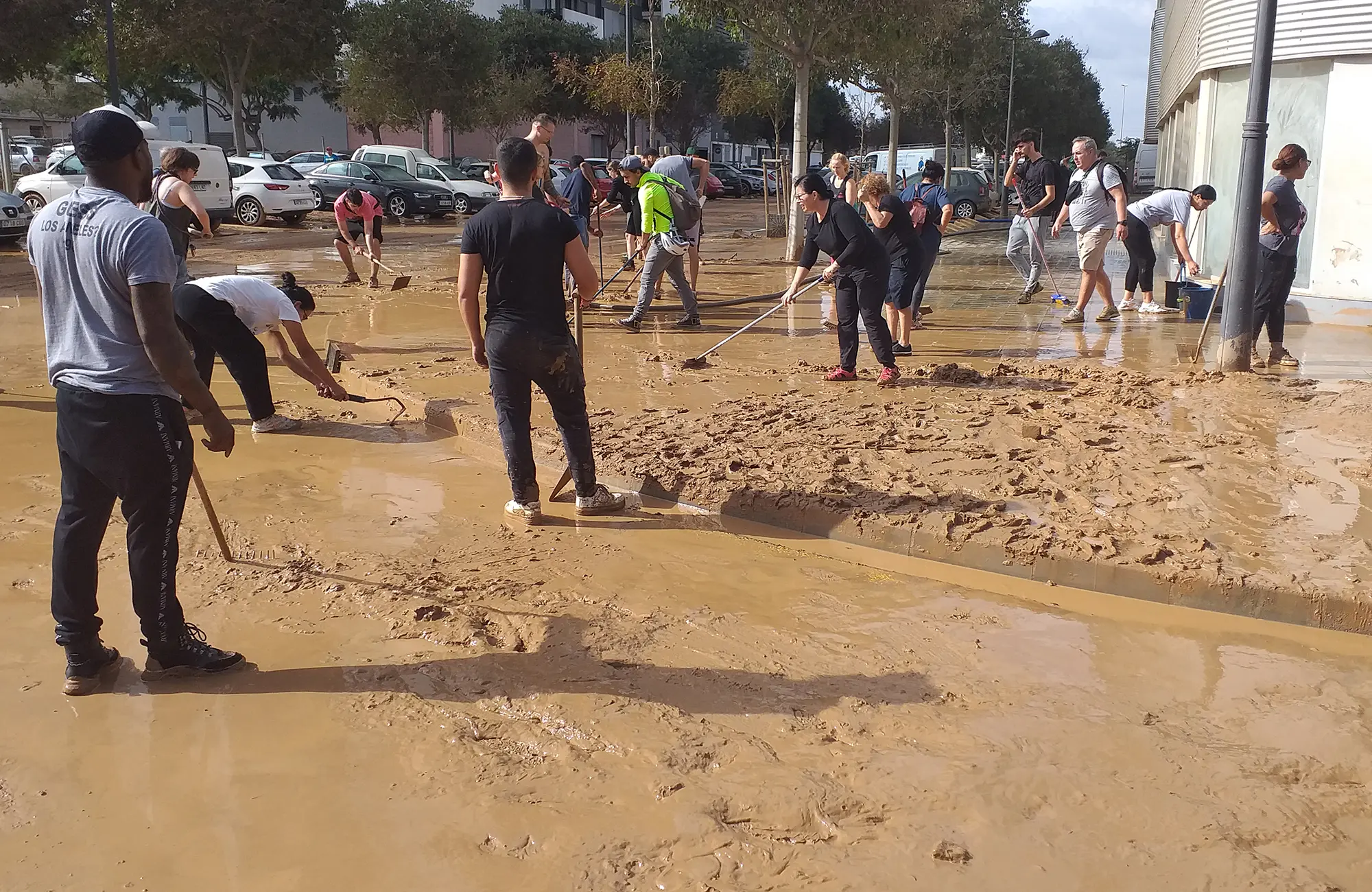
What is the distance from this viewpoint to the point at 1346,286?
1164 cm

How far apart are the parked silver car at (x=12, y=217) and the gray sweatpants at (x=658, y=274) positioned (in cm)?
1298

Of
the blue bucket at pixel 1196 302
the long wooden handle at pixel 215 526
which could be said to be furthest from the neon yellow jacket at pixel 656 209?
the long wooden handle at pixel 215 526

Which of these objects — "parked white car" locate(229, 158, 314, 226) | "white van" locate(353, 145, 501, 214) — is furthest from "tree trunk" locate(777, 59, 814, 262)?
Answer: "parked white car" locate(229, 158, 314, 226)

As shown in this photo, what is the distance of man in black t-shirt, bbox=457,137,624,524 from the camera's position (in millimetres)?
5191

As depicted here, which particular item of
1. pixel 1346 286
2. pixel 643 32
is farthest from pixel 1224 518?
pixel 643 32

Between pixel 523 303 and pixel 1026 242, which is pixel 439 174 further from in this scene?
pixel 523 303

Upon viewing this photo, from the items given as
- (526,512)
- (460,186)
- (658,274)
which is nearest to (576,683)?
(526,512)

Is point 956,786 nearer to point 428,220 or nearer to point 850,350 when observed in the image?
point 850,350

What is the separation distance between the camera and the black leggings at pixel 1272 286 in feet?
28.0

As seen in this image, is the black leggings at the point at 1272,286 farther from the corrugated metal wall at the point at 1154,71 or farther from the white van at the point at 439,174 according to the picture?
the corrugated metal wall at the point at 1154,71

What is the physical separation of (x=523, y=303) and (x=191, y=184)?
1872 centimetres

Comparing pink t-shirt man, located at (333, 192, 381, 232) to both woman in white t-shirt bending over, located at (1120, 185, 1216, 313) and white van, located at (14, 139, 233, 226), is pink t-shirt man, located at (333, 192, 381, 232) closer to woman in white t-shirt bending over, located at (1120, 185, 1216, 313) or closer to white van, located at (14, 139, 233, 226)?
white van, located at (14, 139, 233, 226)

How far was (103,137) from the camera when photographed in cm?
348

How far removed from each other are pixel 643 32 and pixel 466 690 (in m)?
60.5
